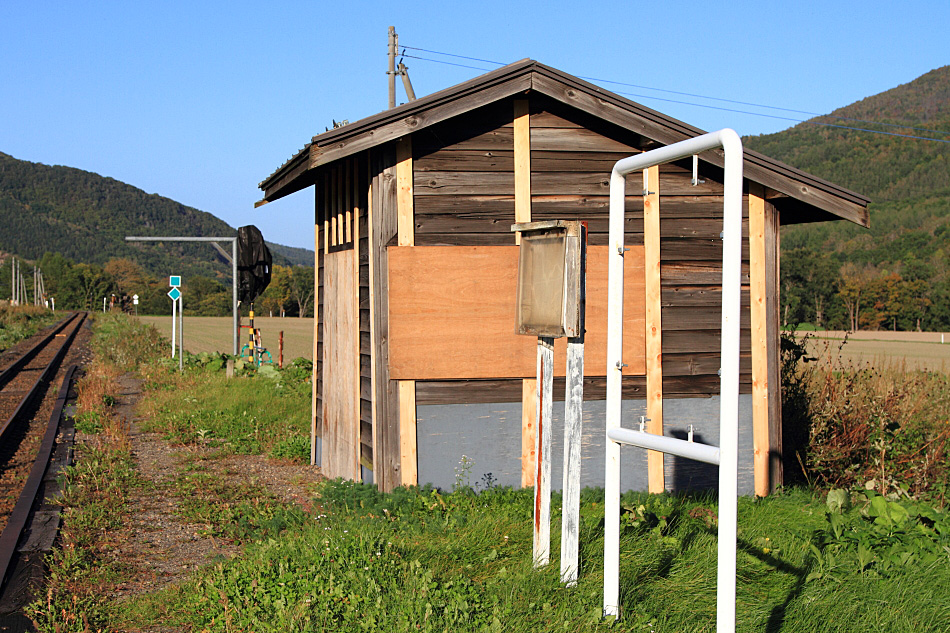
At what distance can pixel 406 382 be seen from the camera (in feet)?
22.4

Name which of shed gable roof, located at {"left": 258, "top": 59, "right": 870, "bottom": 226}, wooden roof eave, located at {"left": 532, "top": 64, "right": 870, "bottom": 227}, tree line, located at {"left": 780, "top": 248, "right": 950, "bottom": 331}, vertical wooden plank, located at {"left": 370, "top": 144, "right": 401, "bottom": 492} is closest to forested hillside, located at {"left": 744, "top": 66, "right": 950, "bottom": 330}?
tree line, located at {"left": 780, "top": 248, "right": 950, "bottom": 331}

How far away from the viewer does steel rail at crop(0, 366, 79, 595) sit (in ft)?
19.6

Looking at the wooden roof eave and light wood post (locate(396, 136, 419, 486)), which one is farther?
the wooden roof eave

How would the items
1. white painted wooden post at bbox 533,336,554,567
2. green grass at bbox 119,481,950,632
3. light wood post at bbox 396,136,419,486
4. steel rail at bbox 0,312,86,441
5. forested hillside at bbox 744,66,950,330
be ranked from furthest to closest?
forested hillside at bbox 744,66,950,330
steel rail at bbox 0,312,86,441
light wood post at bbox 396,136,419,486
white painted wooden post at bbox 533,336,554,567
green grass at bbox 119,481,950,632

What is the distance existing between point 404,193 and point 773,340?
3.67m

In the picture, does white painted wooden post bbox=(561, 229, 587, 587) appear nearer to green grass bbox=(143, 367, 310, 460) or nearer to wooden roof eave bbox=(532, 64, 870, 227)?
wooden roof eave bbox=(532, 64, 870, 227)

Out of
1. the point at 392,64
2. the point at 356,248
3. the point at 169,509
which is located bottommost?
the point at 169,509

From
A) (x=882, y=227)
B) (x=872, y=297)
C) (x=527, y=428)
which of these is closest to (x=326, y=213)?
(x=527, y=428)

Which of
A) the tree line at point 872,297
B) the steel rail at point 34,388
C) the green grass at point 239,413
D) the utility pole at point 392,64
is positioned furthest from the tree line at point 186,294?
the green grass at point 239,413

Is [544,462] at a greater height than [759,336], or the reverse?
[759,336]

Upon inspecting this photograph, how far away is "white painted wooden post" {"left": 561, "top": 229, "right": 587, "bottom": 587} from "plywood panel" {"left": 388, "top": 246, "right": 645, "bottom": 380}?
7.87 ft

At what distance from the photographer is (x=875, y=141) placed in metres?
117

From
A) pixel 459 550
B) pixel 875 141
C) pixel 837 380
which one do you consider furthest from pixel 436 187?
pixel 875 141

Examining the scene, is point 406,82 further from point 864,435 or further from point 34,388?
point 864,435
